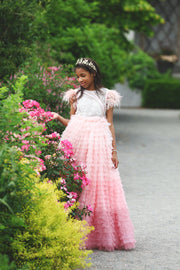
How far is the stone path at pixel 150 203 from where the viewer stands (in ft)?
15.1

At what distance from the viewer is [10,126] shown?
374cm

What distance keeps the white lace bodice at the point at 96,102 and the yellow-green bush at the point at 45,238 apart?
53.9 inches

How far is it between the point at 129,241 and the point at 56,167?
100cm

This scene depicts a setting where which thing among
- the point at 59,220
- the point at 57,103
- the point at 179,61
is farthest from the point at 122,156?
the point at 179,61

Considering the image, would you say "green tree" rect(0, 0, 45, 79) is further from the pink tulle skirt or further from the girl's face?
the pink tulle skirt

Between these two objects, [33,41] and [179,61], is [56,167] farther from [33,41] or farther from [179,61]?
[179,61]

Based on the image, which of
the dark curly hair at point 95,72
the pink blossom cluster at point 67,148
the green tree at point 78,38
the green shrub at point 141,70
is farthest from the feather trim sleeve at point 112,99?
the green shrub at point 141,70

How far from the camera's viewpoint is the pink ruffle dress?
4.95 meters

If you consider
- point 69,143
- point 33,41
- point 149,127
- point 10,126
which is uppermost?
point 33,41

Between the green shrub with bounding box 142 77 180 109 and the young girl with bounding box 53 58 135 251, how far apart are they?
2995 centimetres

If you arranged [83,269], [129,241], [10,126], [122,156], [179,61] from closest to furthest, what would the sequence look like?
[10,126] < [83,269] < [129,241] < [122,156] < [179,61]

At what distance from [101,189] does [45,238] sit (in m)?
1.28

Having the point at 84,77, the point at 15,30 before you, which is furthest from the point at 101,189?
the point at 15,30

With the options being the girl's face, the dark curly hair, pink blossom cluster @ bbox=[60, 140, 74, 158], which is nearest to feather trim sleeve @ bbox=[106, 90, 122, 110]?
the dark curly hair
